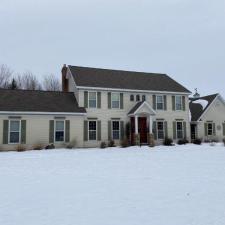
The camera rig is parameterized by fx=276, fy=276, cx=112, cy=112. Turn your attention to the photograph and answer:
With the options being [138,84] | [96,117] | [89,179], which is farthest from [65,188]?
[138,84]

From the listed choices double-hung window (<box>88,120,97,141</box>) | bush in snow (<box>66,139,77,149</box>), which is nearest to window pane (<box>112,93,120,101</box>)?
double-hung window (<box>88,120,97,141</box>)

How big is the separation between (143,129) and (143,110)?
2.15 meters

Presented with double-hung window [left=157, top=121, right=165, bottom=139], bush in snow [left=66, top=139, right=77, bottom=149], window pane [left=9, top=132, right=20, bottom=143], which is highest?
double-hung window [left=157, top=121, right=165, bottom=139]

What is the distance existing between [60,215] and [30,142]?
57.4 feet

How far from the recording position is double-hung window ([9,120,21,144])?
21562 millimetres

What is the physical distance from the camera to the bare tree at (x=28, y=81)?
51469 millimetres

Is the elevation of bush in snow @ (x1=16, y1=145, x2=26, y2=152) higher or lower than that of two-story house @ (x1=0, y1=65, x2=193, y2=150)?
lower

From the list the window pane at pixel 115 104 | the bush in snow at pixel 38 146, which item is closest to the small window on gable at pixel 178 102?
the window pane at pixel 115 104

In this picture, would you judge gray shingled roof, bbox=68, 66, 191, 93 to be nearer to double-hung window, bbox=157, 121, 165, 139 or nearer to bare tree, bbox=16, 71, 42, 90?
double-hung window, bbox=157, 121, 165, 139

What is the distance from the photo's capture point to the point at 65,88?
95.9 feet

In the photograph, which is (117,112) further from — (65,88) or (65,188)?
(65,188)

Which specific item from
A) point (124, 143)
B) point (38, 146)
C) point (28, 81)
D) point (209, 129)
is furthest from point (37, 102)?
point (28, 81)

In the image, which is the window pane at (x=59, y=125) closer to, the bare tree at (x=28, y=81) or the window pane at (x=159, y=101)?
the window pane at (x=159, y=101)

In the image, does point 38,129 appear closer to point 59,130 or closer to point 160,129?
point 59,130
